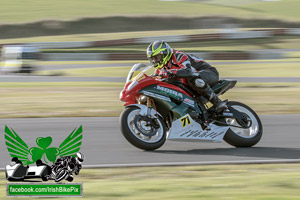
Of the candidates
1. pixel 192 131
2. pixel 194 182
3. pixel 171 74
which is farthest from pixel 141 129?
pixel 194 182

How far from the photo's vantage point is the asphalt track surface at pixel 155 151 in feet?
24.3

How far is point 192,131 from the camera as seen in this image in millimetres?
8062

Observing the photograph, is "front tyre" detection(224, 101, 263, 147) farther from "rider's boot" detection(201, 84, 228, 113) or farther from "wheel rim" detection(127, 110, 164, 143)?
"wheel rim" detection(127, 110, 164, 143)

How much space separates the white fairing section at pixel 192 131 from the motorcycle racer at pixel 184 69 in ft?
1.07

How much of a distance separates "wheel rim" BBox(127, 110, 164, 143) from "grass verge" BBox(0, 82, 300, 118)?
4333 millimetres

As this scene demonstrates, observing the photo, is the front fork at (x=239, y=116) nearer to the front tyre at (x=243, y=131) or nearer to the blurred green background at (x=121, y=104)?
the front tyre at (x=243, y=131)

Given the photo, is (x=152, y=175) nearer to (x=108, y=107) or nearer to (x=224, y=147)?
(x=224, y=147)

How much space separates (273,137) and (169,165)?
2826mm

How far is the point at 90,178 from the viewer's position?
6391 millimetres

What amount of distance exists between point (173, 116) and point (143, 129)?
536mm

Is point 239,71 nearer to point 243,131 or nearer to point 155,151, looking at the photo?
point 243,131

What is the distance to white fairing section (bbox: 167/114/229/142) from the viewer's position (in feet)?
26.1

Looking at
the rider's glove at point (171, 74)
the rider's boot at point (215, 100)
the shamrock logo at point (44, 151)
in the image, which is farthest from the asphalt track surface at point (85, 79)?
the shamrock logo at point (44, 151)

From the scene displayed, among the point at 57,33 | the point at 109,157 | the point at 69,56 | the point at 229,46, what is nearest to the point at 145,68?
the point at 109,157
